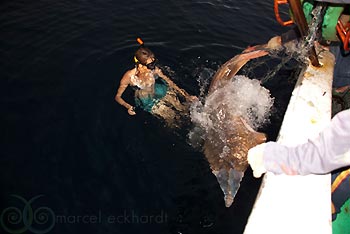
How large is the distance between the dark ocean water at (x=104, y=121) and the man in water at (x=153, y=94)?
28cm

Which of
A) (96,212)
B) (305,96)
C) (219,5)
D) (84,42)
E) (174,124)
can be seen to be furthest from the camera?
(219,5)

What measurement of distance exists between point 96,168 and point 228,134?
251 cm

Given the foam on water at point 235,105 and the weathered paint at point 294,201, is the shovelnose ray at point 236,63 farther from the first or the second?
the weathered paint at point 294,201

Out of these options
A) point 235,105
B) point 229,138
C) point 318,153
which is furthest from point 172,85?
point 318,153

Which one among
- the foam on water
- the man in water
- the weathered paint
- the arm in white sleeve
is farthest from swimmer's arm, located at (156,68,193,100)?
the arm in white sleeve

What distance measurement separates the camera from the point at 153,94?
21.9ft

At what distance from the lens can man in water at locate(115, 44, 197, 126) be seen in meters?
6.35

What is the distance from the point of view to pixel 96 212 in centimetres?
484

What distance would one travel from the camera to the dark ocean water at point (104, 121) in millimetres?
4824

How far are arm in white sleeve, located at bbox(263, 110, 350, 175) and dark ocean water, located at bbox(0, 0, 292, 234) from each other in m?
2.48

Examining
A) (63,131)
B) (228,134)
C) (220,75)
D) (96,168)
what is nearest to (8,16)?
(63,131)

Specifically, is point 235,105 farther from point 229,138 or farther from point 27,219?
point 27,219

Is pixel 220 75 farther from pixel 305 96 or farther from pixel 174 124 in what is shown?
pixel 305 96

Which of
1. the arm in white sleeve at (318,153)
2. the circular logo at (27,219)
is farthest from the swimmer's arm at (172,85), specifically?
the arm in white sleeve at (318,153)
